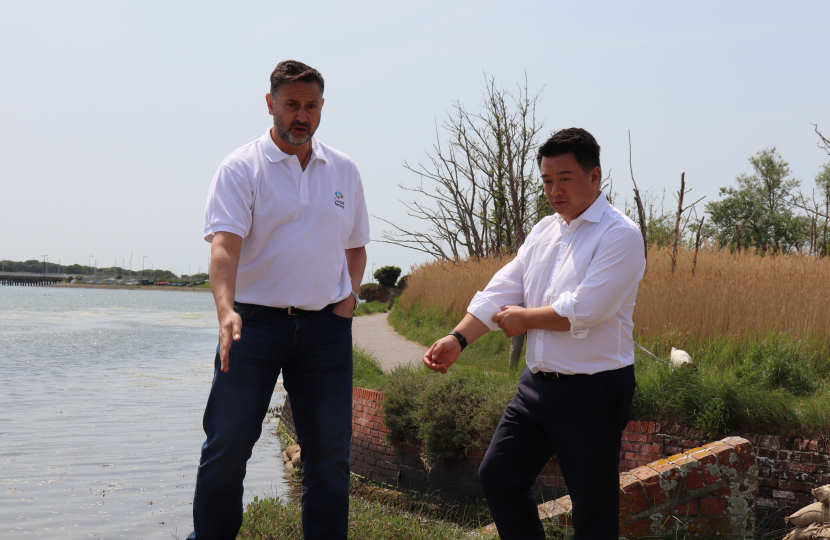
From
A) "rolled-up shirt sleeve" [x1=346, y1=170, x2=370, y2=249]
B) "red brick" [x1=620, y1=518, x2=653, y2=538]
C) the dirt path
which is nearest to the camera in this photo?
"rolled-up shirt sleeve" [x1=346, y1=170, x2=370, y2=249]

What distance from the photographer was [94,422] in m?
12.5

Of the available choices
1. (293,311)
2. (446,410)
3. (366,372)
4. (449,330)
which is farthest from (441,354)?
(449,330)

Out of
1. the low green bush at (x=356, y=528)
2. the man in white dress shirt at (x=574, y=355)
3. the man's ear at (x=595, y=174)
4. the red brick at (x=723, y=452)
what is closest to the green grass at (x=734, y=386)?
the red brick at (x=723, y=452)

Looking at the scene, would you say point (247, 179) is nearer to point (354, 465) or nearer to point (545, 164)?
point (545, 164)

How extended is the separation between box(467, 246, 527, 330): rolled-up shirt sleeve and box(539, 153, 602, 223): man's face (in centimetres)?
31

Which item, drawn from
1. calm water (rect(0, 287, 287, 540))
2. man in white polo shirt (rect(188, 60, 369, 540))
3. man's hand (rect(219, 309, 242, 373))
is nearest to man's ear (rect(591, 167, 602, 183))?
man in white polo shirt (rect(188, 60, 369, 540))

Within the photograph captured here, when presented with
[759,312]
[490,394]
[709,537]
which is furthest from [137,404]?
[709,537]

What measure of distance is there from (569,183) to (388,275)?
4125 centimetres

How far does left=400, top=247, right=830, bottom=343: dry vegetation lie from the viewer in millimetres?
7289

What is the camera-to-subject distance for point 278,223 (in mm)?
2828

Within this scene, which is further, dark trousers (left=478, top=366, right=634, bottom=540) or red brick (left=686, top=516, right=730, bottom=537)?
red brick (left=686, top=516, right=730, bottom=537)

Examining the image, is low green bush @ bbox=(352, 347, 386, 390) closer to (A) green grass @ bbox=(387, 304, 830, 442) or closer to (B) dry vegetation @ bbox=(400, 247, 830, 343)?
(A) green grass @ bbox=(387, 304, 830, 442)

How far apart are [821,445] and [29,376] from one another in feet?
62.6

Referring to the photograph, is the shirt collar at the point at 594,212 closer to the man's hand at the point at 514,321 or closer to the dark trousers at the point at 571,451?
the man's hand at the point at 514,321
